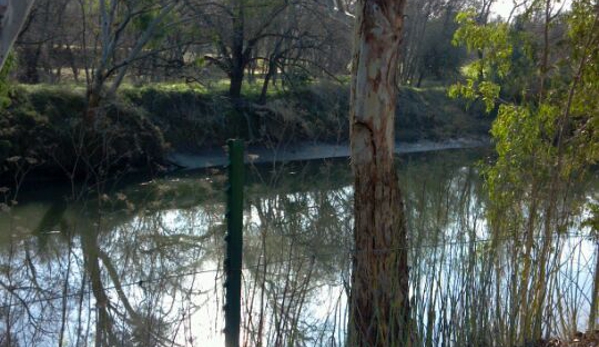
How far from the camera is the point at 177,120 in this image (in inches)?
690

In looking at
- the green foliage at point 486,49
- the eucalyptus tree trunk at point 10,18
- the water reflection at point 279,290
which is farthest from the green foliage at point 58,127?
the eucalyptus tree trunk at point 10,18

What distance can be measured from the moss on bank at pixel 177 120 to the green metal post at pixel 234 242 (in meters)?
7.72

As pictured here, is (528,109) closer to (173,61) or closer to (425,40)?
(173,61)

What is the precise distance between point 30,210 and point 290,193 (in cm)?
505

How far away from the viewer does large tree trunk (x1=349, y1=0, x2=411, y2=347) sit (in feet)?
13.5

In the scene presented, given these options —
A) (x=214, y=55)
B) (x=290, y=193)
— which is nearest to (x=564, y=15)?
(x=290, y=193)

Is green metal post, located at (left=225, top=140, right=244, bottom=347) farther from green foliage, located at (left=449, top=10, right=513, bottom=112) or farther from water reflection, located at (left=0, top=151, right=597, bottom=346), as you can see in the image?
green foliage, located at (left=449, top=10, right=513, bottom=112)

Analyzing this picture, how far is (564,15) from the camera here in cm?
548

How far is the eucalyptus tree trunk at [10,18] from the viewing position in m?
3.41

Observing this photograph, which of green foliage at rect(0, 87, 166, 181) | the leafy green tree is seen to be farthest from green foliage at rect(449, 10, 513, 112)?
green foliage at rect(0, 87, 166, 181)

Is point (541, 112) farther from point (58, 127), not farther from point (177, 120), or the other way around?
point (177, 120)

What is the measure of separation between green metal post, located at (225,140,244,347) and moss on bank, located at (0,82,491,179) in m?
7.72

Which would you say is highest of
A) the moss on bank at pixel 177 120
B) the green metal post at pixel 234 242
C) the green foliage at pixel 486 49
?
the green foliage at pixel 486 49

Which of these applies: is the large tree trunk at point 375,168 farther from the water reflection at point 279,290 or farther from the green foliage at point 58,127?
the green foliage at point 58,127
